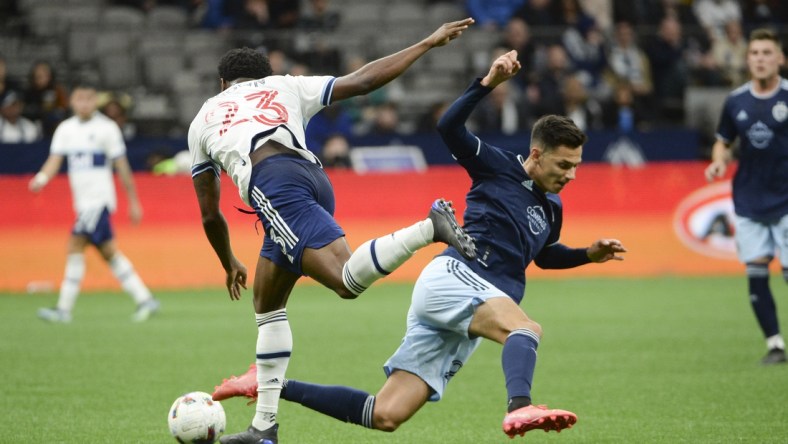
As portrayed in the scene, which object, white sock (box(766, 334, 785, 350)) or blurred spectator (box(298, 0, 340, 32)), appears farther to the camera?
blurred spectator (box(298, 0, 340, 32))

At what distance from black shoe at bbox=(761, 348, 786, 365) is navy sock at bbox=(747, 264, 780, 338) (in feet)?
0.55

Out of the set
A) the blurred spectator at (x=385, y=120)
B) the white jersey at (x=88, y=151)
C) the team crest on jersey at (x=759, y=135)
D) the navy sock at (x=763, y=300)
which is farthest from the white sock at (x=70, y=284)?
the team crest on jersey at (x=759, y=135)

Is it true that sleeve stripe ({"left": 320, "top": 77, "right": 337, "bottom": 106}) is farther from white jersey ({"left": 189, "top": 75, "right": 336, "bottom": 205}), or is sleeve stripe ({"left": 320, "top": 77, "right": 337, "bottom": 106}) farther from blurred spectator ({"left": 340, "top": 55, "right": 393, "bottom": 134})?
blurred spectator ({"left": 340, "top": 55, "right": 393, "bottom": 134})

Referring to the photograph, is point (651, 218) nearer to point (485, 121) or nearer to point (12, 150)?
point (485, 121)

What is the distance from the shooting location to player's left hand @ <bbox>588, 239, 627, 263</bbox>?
20.9 ft

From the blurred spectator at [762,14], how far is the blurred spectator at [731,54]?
43.8 inches

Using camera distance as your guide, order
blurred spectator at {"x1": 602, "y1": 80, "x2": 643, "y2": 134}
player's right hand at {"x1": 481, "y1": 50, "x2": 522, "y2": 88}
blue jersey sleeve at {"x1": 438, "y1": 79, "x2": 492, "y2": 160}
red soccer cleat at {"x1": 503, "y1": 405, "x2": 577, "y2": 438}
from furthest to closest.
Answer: blurred spectator at {"x1": 602, "y1": 80, "x2": 643, "y2": 134} < blue jersey sleeve at {"x1": 438, "y1": 79, "x2": 492, "y2": 160} < player's right hand at {"x1": 481, "y1": 50, "x2": 522, "y2": 88} < red soccer cleat at {"x1": 503, "y1": 405, "x2": 577, "y2": 438}

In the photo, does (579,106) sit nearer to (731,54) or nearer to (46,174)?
(731,54)

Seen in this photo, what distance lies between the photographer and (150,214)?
16.3 metres

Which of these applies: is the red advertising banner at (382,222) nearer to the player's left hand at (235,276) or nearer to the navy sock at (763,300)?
the navy sock at (763,300)

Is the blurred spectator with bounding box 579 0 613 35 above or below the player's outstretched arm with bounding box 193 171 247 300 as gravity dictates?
below

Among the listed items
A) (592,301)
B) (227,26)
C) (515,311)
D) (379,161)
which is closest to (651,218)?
(592,301)

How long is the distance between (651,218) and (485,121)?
3502mm

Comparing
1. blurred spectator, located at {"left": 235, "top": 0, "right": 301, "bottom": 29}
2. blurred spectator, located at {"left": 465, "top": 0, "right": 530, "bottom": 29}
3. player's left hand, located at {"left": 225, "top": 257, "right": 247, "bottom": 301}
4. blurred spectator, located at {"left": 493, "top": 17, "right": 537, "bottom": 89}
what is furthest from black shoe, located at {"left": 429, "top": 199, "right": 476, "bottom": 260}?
blurred spectator, located at {"left": 465, "top": 0, "right": 530, "bottom": 29}
